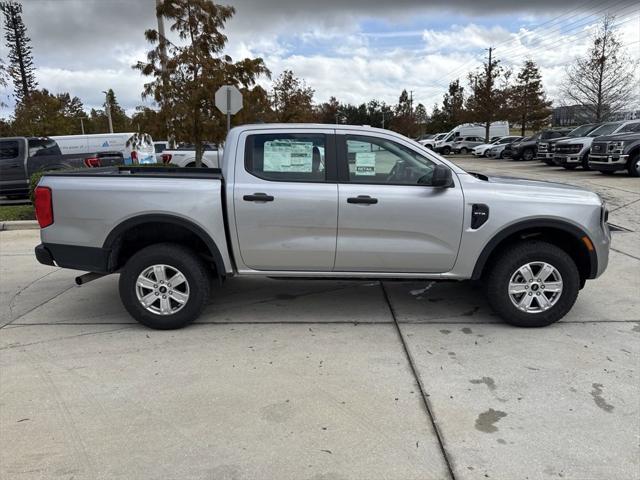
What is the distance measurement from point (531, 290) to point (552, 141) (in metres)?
20.6

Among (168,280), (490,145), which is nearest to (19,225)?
(168,280)

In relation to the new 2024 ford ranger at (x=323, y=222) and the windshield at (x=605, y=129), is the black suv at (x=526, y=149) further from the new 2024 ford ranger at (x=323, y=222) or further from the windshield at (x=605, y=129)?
the new 2024 ford ranger at (x=323, y=222)

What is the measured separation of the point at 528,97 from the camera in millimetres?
43125

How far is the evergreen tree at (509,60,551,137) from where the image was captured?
43.1m

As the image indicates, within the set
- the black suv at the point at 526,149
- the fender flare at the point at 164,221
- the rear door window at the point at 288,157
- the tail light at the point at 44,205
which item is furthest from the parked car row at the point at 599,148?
the tail light at the point at 44,205

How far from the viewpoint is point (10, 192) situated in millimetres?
12875

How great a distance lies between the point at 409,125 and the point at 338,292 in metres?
66.8

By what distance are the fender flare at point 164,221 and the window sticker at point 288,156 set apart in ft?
2.53

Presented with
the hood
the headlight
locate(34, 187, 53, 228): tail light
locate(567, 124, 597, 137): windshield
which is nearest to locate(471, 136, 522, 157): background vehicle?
locate(567, 124, 597, 137): windshield

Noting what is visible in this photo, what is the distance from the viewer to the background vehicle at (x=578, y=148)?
18578 millimetres

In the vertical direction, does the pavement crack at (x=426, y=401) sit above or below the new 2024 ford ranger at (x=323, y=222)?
below

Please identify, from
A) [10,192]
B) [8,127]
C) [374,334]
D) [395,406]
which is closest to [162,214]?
[374,334]

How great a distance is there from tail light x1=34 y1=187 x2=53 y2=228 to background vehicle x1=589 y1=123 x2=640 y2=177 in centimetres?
1642

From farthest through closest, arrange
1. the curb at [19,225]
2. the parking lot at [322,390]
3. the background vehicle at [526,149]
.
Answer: the background vehicle at [526,149] < the curb at [19,225] < the parking lot at [322,390]
